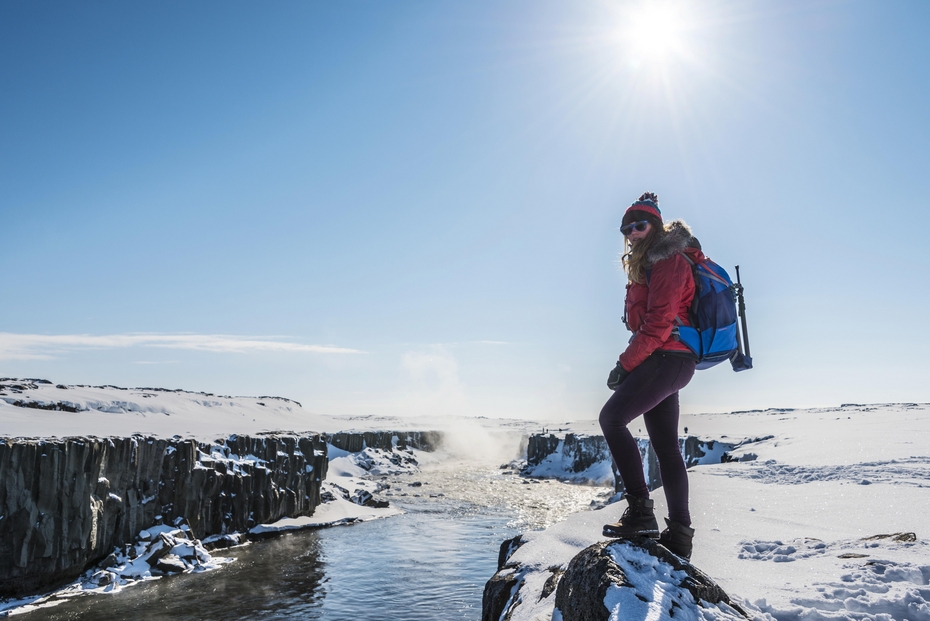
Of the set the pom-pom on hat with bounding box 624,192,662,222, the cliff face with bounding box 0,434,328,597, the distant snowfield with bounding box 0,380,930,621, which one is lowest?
the cliff face with bounding box 0,434,328,597

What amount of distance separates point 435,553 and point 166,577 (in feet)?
31.6

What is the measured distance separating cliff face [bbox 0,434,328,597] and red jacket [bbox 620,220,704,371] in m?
19.8

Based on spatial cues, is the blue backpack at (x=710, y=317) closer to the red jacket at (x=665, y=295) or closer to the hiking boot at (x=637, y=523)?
the red jacket at (x=665, y=295)

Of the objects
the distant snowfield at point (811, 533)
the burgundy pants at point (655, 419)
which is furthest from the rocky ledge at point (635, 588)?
the burgundy pants at point (655, 419)

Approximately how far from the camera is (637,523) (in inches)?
154

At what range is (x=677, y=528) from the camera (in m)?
3.99

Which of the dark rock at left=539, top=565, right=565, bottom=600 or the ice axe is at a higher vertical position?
the ice axe

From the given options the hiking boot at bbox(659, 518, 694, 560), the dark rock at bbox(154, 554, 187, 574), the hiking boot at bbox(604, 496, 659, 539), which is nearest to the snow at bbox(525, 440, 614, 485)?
the dark rock at bbox(154, 554, 187, 574)

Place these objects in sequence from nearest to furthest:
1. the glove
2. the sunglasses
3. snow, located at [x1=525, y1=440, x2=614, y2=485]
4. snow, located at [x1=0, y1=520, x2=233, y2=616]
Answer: the glove, the sunglasses, snow, located at [x1=0, y1=520, x2=233, y2=616], snow, located at [x1=525, y1=440, x2=614, y2=485]

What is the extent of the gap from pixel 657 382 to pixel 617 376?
33cm

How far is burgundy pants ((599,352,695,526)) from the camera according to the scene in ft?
12.9

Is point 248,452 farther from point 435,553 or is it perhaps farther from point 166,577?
point 435,553

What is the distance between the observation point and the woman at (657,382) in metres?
3.91

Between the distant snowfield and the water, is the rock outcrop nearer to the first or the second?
the water
